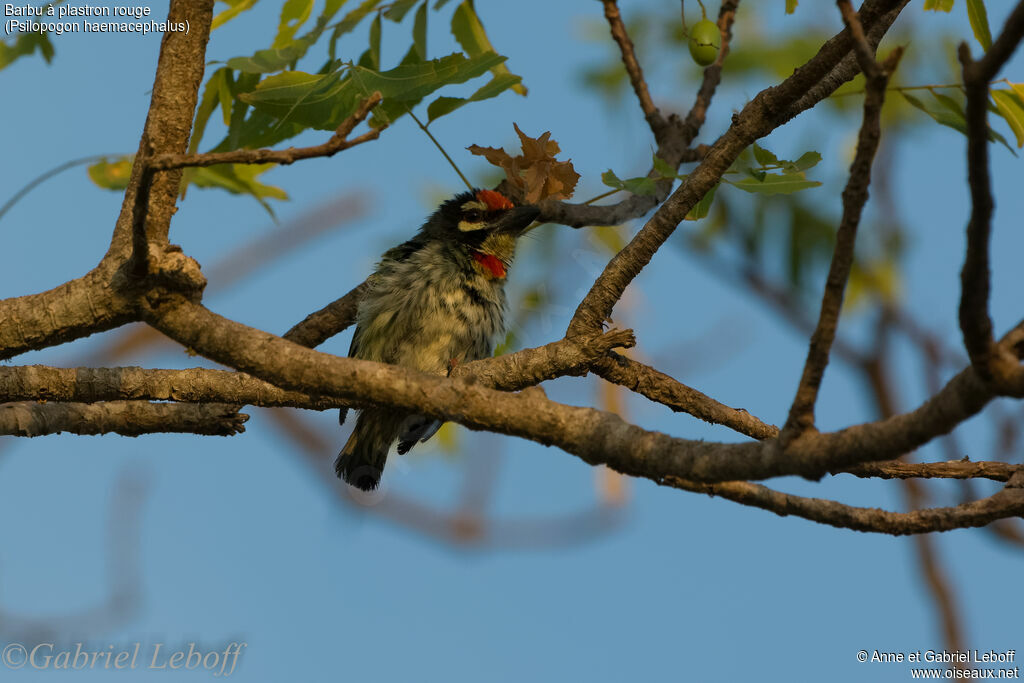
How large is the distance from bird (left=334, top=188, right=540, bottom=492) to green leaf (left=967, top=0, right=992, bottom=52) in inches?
90.5

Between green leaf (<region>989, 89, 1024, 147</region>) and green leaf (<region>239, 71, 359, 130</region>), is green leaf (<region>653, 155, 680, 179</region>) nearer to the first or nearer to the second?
green leaf (<region>239, 71, 359, 130</region>)

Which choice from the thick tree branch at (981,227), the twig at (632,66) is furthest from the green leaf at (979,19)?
the twig at (632,66)

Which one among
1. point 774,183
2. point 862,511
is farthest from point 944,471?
point 774,183

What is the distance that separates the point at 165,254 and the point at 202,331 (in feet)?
0.87

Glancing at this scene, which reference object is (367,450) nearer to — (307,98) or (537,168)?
(537,168)

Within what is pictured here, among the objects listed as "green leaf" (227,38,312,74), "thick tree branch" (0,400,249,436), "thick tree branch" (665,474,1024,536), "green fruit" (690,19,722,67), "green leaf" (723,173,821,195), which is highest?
"green fruit" (690,19,722,67)

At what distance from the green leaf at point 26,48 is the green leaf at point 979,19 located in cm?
370

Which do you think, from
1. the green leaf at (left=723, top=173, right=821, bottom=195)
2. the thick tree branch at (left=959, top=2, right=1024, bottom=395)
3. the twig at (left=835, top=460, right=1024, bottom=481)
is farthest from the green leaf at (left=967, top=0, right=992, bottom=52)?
the thick tree branch at (left=959, top=2, right=1024, bottom=395)

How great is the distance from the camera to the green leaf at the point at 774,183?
3352mm

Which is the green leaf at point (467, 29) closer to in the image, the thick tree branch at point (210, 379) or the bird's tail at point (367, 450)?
the thick tree branch at point (210, 379)

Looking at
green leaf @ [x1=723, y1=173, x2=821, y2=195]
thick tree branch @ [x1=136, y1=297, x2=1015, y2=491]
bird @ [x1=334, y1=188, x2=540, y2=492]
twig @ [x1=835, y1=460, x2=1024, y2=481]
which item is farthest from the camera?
bird @ [x1=334, y1=188, x2=540, y2=492]

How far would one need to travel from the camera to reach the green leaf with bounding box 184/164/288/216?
15.0 feet

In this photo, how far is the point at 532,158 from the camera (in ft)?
13.8

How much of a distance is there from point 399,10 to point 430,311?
60.3 inches
